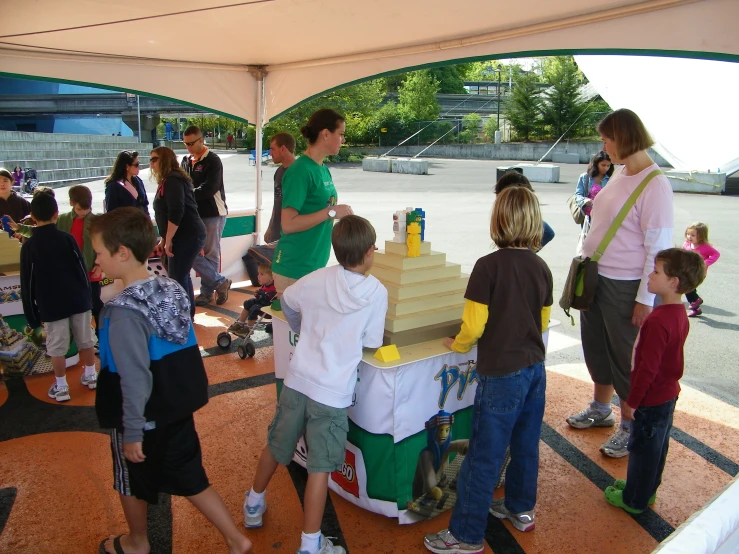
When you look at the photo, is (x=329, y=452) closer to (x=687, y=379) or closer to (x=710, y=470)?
(x=710, y=470)

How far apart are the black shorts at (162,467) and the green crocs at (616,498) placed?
2041 mm

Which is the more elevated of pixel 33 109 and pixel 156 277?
pixel 33 109

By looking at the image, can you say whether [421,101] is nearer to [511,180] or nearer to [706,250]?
[706,250]

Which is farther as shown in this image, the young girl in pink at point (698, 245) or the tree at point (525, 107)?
the tree at point (525, 107)

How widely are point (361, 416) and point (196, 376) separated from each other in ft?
2.60

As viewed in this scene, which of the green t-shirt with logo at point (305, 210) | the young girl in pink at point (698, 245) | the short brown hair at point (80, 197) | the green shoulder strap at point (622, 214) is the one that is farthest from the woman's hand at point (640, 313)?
the short brown hair at point (80, 197)

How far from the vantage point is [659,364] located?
99.2 inches

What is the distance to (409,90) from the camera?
129 ft

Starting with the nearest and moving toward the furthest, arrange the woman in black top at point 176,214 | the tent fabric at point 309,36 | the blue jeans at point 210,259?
the tent fabric at point 309,36 → the woman in black top at point 176,214 → the blue jeans at point 210,259

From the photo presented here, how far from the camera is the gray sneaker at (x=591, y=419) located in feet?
11.9

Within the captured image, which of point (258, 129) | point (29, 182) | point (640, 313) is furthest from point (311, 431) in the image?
point (29, 182)

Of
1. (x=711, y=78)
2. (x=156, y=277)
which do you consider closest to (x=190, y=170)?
(x=156, y=277)

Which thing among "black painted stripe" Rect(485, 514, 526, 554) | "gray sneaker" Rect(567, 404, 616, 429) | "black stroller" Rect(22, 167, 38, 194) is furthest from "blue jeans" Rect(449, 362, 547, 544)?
"black stroller" Rect(22, 167, 38, 194)

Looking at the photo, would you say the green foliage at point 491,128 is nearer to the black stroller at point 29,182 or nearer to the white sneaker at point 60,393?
the black stroller at point 29,182
